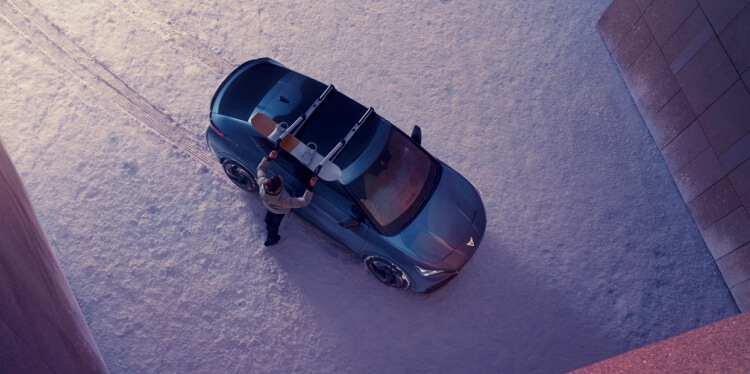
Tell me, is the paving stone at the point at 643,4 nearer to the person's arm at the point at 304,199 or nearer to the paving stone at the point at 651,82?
the paving stone at the point at 651,82

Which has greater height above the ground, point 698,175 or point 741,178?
point 698,175

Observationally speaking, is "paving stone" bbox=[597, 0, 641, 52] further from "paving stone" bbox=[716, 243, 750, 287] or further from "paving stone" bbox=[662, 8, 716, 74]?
"paving stone" bbox=[716, 243, 750, 287]

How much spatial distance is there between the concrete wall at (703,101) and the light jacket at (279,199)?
18.4 feet

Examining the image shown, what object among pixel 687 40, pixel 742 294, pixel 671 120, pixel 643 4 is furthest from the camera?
pixel 643 4

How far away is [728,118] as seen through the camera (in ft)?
24.1

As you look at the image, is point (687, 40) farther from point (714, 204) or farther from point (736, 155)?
point (714, 204)

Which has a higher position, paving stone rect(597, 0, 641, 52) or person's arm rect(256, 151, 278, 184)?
paving stone rect(597, 0, 641, 52)

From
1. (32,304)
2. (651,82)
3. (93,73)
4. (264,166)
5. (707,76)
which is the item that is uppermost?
(651,82)

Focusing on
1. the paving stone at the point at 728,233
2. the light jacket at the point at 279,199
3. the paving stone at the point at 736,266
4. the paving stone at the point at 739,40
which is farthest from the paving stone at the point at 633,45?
the light jacket at the point at 279,199

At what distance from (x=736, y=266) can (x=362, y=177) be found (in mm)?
5322

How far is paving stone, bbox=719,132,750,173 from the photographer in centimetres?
709

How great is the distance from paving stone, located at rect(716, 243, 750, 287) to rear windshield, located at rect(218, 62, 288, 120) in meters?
6.53

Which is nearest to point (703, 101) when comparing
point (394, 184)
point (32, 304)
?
point (394, 184)

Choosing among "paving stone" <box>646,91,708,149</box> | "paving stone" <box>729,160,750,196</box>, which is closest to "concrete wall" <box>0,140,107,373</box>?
"paving stone" <box>729,160,750,196</box>
